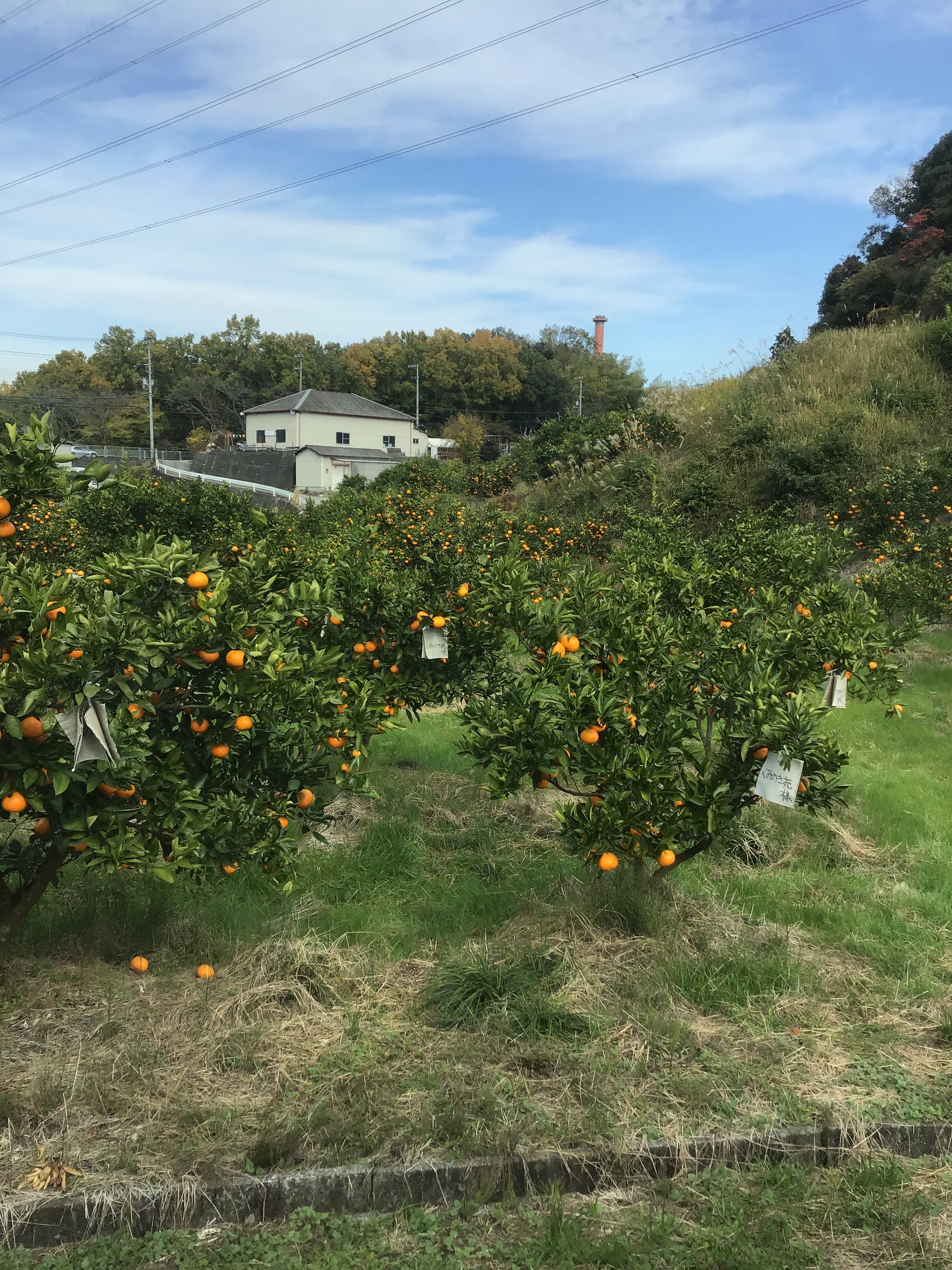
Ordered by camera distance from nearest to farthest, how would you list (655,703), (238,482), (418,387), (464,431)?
(655,703) < (238,482) < (464,431) < (418,387)

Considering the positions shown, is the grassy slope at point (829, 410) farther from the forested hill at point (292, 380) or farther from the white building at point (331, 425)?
the forested hill at point (292, 380)

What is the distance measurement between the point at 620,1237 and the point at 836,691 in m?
2.28

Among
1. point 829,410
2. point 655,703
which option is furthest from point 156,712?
point 829,410

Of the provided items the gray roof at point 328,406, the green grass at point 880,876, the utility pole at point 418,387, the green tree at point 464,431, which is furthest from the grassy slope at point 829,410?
the utility pole at point 418,387

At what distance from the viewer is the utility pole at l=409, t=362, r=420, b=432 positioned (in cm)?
5644

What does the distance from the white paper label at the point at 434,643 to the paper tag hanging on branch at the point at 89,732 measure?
2.28 meters

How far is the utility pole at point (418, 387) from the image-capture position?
2222 inches

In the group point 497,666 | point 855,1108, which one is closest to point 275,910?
point 497,666

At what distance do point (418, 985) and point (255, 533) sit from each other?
6467mm

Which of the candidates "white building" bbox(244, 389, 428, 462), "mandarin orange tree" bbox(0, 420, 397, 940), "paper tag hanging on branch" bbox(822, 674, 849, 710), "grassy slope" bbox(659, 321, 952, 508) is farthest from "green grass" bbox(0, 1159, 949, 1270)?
"white building" bbox(244, 389, 428, 462)

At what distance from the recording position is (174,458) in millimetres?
44688

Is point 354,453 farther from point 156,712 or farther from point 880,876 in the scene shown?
point 156,712

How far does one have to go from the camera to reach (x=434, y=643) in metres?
4.56

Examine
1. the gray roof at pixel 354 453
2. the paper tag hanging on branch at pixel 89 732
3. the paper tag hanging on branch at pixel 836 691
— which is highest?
the gray roof at pixel 354 453
